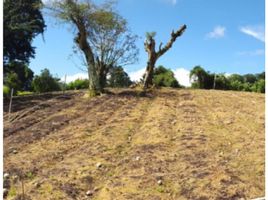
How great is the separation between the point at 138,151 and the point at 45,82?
6.51 feet

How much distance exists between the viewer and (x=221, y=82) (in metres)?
5.94

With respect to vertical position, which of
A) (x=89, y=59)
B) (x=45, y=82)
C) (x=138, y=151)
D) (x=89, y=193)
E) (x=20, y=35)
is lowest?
(x=89, y=193)

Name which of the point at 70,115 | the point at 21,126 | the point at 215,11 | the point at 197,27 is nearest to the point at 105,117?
the point at 70,115

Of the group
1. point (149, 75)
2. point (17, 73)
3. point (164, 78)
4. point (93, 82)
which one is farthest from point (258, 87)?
point (17, 73)

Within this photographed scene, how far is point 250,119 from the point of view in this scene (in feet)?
10.9

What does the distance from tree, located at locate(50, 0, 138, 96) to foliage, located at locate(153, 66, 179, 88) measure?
0.59m

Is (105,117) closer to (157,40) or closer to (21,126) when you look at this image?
(21,126)

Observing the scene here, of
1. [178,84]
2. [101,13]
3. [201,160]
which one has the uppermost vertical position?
[101,13]

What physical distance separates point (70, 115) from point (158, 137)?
41.4 inches

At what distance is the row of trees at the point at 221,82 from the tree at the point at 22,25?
6.76ft

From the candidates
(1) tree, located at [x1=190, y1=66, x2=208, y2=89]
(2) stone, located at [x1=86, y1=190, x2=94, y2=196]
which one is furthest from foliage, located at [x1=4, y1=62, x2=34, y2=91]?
(2) stone, located at [x1=86, y1=190, x2=94, y2=196]

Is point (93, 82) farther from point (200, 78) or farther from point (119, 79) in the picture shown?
point (200, 78)

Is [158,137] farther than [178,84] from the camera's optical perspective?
No

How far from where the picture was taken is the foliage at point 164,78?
5551 millimetres
